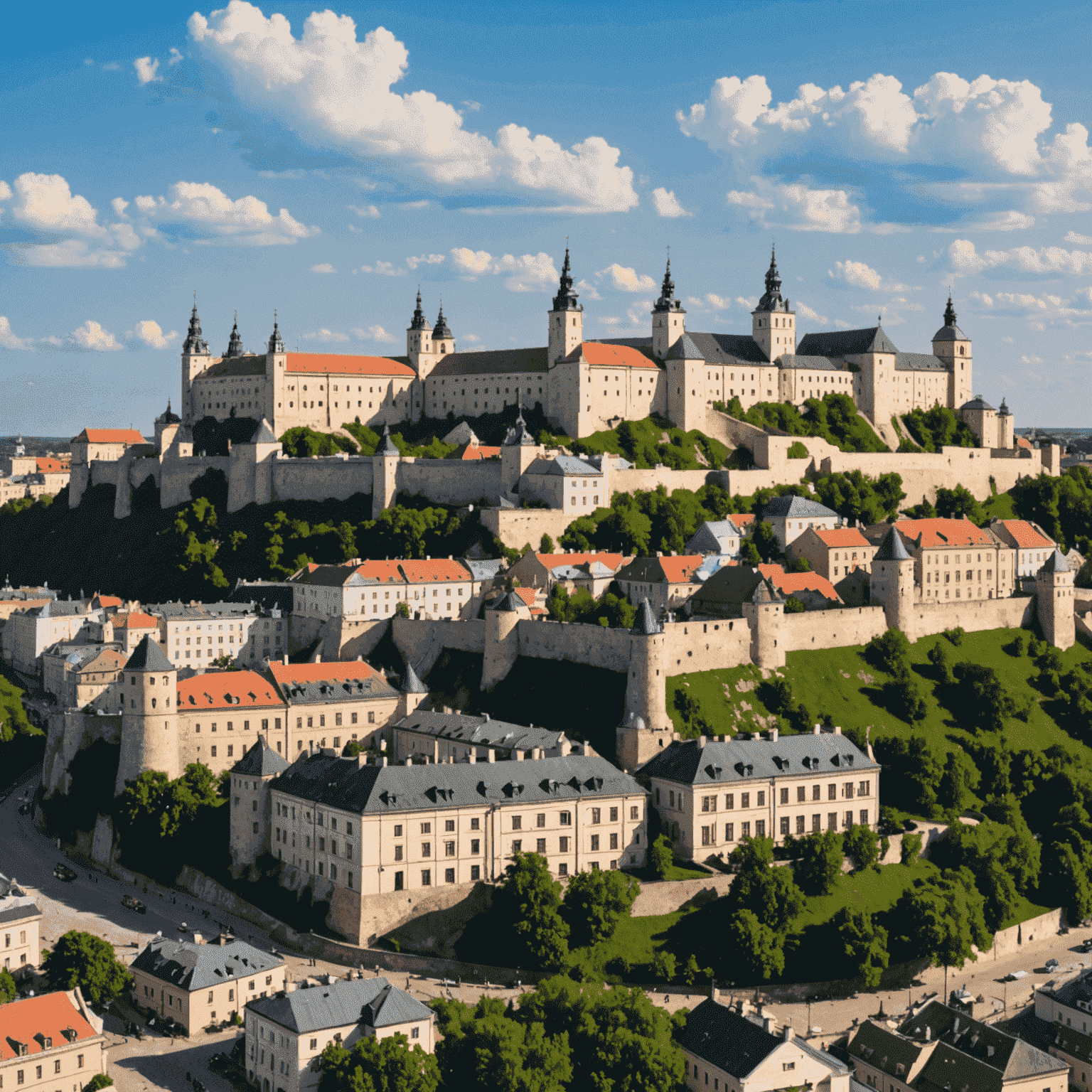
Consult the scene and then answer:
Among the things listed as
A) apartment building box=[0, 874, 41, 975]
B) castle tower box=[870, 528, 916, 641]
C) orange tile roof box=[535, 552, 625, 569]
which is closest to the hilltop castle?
orange tile roof box=[535, 552, 625, 569]

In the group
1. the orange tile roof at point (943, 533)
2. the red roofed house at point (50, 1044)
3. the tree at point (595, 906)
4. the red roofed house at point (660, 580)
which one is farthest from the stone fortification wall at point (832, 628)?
the red roofed house at point (50, 1044)

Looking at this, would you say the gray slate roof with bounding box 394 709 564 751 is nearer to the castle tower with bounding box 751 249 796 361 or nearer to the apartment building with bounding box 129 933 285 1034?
the apartment building with bounding box 129 933 285 1034

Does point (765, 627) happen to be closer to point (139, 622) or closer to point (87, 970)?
point (139, 622)

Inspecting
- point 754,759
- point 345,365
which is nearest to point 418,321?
point 345,365

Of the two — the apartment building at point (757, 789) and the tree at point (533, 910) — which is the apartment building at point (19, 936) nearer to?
the tree at point (533, 910)

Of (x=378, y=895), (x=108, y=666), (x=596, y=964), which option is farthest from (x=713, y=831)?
(x=108, y=666)

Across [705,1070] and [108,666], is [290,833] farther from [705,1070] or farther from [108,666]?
[108,666]
